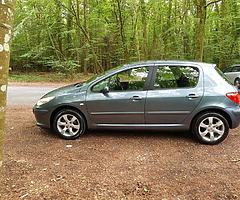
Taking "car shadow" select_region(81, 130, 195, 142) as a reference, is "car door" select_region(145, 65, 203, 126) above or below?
above

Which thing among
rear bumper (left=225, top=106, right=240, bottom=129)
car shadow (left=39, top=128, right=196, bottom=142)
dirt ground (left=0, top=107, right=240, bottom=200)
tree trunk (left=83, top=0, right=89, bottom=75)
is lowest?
dirt ground (left=0, top=107, right=240, bottom=200)

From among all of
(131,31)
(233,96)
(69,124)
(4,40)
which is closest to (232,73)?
(131,31)

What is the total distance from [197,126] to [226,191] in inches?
84.8

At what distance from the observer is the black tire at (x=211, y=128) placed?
5941 millimetres

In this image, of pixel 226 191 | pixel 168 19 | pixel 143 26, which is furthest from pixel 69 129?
pixel 168 19

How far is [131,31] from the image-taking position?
21.2 meters

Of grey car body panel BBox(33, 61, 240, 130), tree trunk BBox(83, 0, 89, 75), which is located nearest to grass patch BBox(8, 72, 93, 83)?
tree trunk BBox(83, 0, 89, 75)

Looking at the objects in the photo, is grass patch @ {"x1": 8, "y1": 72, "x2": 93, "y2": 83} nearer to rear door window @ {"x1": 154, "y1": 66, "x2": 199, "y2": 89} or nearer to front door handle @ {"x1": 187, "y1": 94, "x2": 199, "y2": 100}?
rear door window @ {"x1": 154, "y1": 66, "x2": 199, "y2": 89}

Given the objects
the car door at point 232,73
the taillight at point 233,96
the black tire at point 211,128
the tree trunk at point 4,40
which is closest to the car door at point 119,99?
the black tire at point 211,128

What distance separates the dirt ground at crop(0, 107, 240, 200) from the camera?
388cm

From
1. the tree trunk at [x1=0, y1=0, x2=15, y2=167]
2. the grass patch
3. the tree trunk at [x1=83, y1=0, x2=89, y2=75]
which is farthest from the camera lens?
the grass patch

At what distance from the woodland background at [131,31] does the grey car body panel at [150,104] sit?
46.3 feet

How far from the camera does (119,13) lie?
1856cm

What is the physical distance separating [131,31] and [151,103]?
52.4 ft
